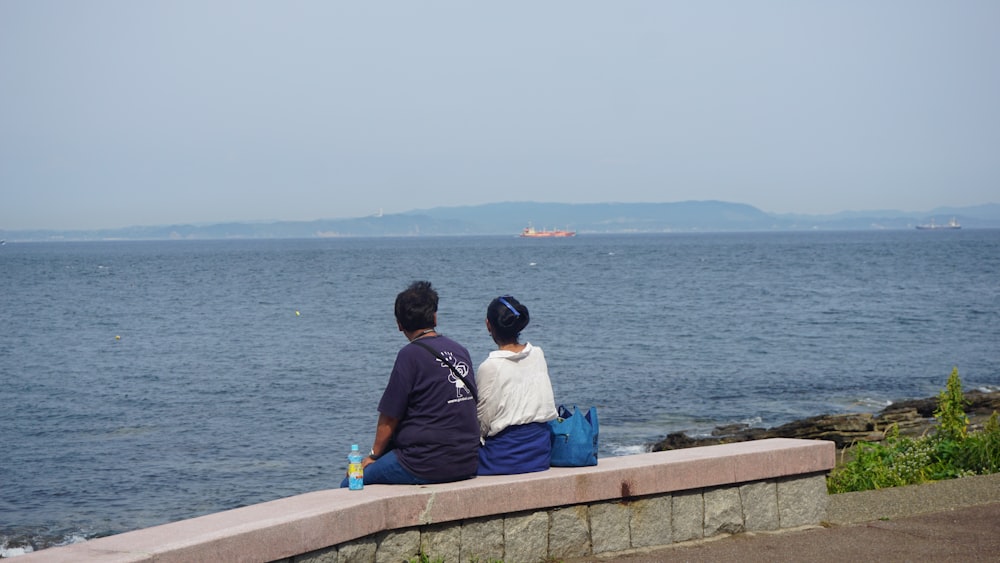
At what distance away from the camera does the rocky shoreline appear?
16.9 m

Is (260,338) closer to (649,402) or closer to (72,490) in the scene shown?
(649,402)

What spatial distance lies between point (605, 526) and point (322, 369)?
986 inches

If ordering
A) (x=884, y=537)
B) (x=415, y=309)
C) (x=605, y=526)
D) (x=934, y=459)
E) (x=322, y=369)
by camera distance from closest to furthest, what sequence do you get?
(x=415, y=309), (x=605, y=526), (x=884, y=537), (x=934, y=459), (x=322, y=369)

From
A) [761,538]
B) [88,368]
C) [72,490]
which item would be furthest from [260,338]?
[761,538]

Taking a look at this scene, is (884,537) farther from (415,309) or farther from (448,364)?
(415,309)

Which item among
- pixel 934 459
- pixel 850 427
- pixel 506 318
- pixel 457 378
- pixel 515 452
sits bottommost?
pixel 850 427

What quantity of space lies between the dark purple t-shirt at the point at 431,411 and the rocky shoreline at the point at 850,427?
11.4 metres

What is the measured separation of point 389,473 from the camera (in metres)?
5.82

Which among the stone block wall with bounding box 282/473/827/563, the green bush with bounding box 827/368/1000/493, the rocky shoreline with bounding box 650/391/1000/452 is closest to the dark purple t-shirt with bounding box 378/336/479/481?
the stone block wall with bounding box 282/473/827/563

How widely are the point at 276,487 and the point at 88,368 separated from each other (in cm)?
1779

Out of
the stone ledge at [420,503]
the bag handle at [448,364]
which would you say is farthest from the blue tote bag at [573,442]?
the bag handle at [448,364]

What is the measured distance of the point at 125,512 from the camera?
587 inches

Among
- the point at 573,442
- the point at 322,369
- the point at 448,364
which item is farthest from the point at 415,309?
the point at 322,369

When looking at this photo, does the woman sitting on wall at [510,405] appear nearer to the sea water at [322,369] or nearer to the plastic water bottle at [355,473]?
the plastic water bottle at [355,473]
